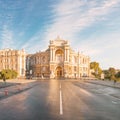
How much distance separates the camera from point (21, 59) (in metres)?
154

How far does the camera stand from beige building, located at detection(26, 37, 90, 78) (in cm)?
15350

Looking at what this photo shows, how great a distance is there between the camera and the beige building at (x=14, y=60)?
152 metres

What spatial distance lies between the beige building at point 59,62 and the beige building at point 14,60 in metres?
5.68

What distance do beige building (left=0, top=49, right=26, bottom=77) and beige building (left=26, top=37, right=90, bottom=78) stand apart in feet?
18.6

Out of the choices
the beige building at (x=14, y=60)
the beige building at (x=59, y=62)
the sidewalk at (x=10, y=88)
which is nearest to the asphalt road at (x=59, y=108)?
the sidewalk at (x=10, y=88)

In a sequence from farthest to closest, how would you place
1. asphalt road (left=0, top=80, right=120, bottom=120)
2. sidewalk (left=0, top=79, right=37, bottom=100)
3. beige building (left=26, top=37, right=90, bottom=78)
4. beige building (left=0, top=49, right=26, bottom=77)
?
beige building (left=26, top=37, right=90, bottom=78)
beige building (left=0, top=49, right=26, bottom=77)
sidewalk (left=0, top=79, right=37, bottom=100)
asphalt road (left=0, top=80, right=120, bottom=120)

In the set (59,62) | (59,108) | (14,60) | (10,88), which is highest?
(14,60)

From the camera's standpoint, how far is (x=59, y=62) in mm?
155500

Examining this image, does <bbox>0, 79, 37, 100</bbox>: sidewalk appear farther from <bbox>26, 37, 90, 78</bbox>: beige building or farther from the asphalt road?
<bbox>26, 37, 90, 78</bbox>: beige building

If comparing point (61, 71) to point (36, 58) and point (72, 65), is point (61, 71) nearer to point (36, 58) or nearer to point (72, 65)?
point (72, 65)

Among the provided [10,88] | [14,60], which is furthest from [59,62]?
[10,88]

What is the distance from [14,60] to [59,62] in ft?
79.7

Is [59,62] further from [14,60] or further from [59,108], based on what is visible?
[59,108]

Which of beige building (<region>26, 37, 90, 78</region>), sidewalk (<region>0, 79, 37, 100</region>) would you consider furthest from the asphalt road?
beige building (<region>26, 37, 90, 78</region>)
